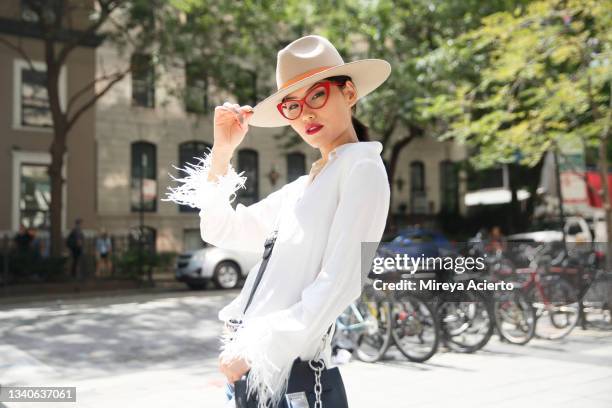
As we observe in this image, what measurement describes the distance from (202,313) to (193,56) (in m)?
8.66

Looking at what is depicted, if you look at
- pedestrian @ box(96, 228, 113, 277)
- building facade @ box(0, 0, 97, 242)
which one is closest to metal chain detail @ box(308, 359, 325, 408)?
pedestrian @ box(96, 228, 113, 277)

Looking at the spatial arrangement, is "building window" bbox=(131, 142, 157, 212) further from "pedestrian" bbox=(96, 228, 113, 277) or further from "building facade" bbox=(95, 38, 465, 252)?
"pedestrian" bbox=(96, 228, 113, 277)

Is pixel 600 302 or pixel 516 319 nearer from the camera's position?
pixel 516 319

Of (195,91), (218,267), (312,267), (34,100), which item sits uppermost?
(34,100)

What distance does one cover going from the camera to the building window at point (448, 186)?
32.8 metres

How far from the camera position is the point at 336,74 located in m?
1.91

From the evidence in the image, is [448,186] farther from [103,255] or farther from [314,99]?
[314,99]

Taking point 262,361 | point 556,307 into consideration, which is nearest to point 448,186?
point 556,307

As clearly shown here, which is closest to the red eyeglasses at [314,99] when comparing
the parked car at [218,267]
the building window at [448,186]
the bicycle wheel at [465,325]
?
the bicycle wheel at [465,325]

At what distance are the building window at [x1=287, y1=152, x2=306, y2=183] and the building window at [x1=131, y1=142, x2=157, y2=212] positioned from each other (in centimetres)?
613

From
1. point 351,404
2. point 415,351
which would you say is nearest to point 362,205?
point 351,404

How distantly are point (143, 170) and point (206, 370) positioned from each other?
18.2 m

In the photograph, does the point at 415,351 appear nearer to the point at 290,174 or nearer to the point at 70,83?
the point at 70,83

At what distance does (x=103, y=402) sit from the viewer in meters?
5.47
